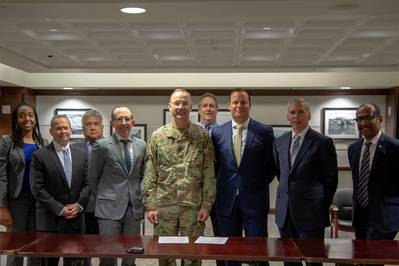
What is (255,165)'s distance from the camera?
3.67 metres

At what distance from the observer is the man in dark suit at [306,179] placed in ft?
11.5

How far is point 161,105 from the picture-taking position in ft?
28.9

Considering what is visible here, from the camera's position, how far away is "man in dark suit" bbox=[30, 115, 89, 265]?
3.62 metres

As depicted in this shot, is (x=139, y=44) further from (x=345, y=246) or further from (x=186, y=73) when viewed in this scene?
(x=345, y=246)

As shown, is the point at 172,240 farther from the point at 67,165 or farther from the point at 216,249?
the point at 67,165

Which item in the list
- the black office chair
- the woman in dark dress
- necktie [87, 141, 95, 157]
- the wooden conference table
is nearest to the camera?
the wooden conference table

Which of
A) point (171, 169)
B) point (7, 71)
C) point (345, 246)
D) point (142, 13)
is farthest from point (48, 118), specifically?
point (345, 246)

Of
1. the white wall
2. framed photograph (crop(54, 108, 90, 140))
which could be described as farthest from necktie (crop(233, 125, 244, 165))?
framed photograph (crop(54, 108, 90, 140))

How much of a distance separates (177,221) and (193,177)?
341 mm

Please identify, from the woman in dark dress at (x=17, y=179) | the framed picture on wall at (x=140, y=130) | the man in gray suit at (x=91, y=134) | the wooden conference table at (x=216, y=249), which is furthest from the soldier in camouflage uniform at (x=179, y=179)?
the framed picture on wall at (x=140, y=130)

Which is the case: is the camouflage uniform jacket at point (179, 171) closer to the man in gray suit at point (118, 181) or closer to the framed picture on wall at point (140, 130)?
the man in gray suit at point (118, 181)

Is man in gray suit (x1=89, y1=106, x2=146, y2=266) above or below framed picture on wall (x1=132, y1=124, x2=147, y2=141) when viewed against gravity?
below

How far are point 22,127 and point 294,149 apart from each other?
2.16 meters

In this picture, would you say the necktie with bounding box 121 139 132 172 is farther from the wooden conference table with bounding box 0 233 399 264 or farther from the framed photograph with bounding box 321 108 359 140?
the framed photograph with bounding box 321 108 359 140
